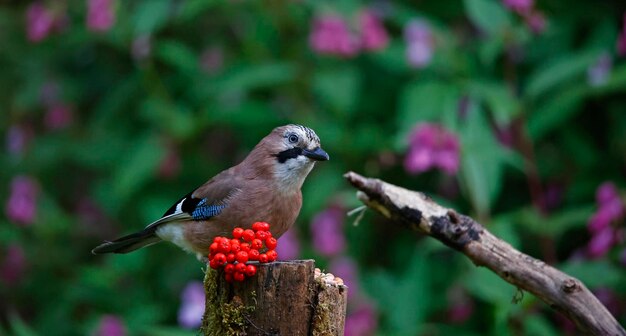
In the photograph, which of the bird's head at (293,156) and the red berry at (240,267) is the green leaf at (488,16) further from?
the red berry at (240,267)

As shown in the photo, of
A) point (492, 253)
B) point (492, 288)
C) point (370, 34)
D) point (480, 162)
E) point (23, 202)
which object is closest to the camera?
point (492, 253)

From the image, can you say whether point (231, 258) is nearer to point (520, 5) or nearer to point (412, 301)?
point (412, 301)

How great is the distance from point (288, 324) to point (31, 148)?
467 centimetres

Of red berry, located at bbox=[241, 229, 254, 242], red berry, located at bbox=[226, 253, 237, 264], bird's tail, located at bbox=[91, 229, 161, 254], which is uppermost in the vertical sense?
bird's tail, located at bbox=[91, 229, 161, 254]

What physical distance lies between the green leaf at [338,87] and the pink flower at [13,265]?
9.39 ft

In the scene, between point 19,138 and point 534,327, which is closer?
point 534,327

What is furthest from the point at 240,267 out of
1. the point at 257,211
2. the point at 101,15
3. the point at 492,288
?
the point at 101,15

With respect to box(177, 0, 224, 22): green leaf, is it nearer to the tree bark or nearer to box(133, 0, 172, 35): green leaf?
box(133, 0, 172, 35): green leaf

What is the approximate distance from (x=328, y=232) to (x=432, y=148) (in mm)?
892

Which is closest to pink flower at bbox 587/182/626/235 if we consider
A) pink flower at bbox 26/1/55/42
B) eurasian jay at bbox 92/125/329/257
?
eurasian jay at bbox 92/125/329/257

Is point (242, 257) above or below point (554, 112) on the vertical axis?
below

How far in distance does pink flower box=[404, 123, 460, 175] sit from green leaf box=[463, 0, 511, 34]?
2.43ft

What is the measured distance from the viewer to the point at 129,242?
15.2 ft

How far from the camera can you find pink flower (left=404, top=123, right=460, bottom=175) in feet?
17.5
